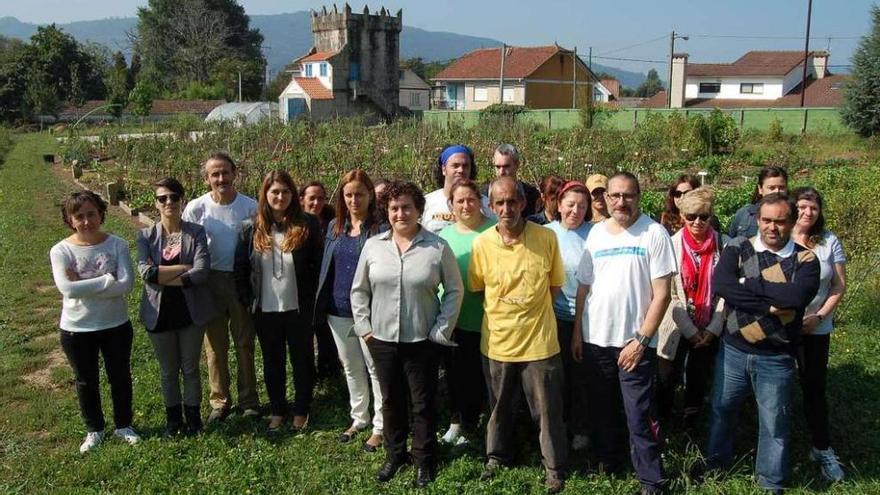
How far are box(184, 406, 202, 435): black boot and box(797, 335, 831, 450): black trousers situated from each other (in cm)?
353

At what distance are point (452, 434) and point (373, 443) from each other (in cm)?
47

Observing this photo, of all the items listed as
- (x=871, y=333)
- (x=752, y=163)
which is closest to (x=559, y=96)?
(x=752, y=163)

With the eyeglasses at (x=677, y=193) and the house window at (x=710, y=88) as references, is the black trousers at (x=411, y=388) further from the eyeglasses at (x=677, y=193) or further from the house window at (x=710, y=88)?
the house window at (x=710, y=88)

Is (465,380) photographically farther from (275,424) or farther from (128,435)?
(128,435)

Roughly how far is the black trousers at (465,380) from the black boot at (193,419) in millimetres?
1562

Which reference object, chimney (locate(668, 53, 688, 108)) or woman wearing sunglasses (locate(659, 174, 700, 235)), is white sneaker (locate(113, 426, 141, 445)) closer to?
woman wearing sunglasses (locate(659, 174, 700, 235))

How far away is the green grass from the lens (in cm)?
369

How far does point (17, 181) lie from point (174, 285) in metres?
15.5

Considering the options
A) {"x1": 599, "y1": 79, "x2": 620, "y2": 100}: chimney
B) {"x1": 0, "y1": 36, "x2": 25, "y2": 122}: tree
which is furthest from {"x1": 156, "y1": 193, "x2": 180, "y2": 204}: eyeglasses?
{"x1": 599, "y1": 79, "x2": 620, "y2": 100}: chimney

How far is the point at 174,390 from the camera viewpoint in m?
4.32

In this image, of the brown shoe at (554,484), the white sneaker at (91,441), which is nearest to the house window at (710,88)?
the brown shoe at (554,484)

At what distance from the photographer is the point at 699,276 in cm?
392

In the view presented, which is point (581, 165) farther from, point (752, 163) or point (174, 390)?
point (174, 390)

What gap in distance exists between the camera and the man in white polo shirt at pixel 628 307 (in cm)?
344
